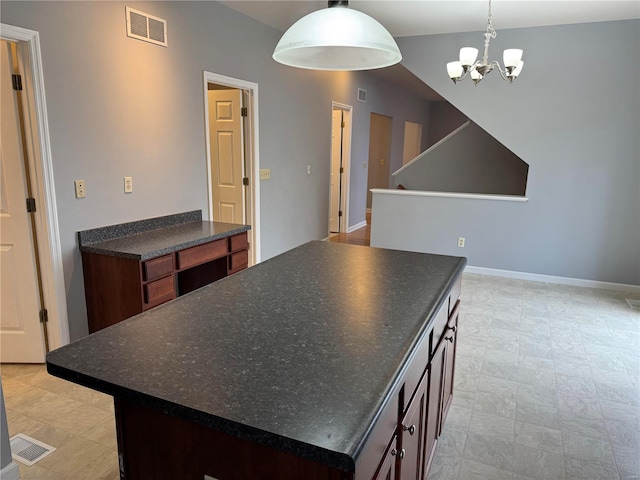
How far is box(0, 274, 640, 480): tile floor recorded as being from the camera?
6.45 ft

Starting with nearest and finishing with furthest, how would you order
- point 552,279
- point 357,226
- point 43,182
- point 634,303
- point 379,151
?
1. point 43,182
2. point 634,303
3. point 552,279
4. point 357,226
5. point 379,151

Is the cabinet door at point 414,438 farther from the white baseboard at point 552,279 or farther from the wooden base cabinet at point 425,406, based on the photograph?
the white baseboard at point 552,279

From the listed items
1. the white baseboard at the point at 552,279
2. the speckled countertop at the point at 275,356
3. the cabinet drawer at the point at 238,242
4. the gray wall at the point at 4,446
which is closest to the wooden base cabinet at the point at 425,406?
the speckled countertop at the point at 275,356

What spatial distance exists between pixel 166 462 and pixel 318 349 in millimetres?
457

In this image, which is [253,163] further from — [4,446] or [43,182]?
[4,446]

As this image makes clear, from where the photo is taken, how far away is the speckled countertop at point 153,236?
106 inches

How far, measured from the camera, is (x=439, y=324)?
1.67 meters

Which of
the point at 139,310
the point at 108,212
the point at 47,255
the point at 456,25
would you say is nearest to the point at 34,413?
the point at 139,310

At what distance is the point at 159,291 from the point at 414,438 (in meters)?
1.92

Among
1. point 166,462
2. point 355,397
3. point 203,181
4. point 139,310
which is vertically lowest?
point 139,310

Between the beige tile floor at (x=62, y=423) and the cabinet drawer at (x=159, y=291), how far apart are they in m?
0.61

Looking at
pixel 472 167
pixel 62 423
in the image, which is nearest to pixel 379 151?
pixel 472 167

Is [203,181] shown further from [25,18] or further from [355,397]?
[355,397]

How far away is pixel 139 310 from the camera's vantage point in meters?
2.64
